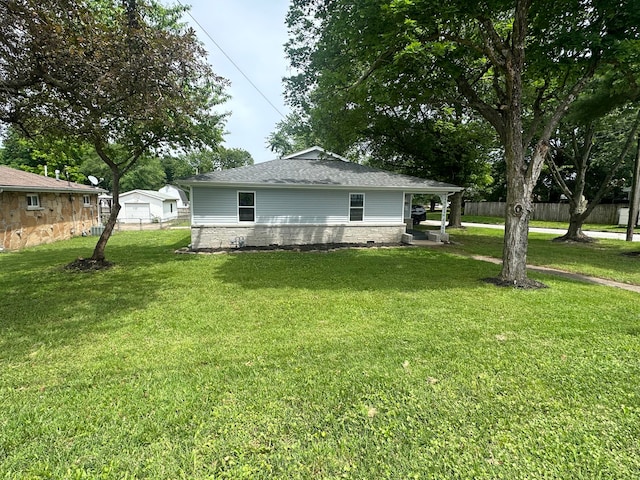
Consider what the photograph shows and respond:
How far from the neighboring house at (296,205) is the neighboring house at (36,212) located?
6.96 m

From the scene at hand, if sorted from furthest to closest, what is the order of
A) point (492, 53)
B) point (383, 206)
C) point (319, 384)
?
1. point (383, 206)
2. point (492, 53)
3. point (319, 384)

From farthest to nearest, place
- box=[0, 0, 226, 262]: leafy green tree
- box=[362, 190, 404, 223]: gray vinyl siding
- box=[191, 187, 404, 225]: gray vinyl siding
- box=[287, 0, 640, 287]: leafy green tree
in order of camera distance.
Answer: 1. box=[362, 190, 404, 223]: gray vinyl siding
2. box=[191, 187, 404, 225]: gray vinyl siding
3. box=[287, 0, 640, 287]: leafy green tree
4. box=[0, 0, 226, 262]: leafy green tree

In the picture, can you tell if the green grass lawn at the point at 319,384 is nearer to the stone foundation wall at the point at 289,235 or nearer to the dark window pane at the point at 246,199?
the stone foundation wall at the point at 289,235

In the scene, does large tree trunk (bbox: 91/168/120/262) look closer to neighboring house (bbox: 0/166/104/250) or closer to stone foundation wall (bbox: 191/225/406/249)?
stone foundation wall (bbox: 191/225/406/249)

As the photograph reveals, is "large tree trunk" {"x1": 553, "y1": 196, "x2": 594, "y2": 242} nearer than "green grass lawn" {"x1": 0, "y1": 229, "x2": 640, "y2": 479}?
No

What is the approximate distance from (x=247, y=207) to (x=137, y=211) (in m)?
21.0

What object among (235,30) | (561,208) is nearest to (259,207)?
(235,30)

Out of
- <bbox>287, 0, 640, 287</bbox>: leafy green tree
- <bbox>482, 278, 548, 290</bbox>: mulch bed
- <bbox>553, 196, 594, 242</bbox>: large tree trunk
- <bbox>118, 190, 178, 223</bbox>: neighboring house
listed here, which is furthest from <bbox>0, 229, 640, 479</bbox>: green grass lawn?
<bbox>118, 190, 178, 223</bbox>: neighboring house

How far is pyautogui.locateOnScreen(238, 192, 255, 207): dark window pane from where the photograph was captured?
12.7 metres

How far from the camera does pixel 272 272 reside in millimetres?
8695

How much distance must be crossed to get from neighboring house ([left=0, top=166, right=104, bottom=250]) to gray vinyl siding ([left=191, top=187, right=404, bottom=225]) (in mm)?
6930

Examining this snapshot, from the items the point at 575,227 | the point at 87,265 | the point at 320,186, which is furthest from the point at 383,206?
the point at 87,265

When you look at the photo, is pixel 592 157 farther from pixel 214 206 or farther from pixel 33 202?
pixel 33 202

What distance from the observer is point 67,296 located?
20.9 ft
